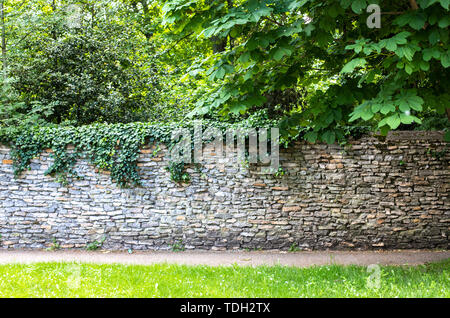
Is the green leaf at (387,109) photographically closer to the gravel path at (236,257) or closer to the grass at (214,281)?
the grass at (214,281)

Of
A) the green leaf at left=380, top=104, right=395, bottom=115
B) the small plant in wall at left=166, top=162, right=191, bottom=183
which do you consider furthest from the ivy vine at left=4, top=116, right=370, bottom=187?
the green leaf at left=380, top=104, right=395, bottom=115

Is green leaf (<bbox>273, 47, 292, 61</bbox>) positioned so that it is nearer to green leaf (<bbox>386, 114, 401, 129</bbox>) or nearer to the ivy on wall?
green leaf (<bbox>386, 114, 401, 129</bbox>)

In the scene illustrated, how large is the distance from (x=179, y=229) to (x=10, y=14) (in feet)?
27.3

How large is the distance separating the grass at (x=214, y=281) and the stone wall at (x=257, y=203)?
1865 mm

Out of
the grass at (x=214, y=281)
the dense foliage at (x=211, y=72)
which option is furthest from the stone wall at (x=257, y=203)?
the grass at (x=214, y=281)

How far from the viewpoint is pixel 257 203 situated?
905cm

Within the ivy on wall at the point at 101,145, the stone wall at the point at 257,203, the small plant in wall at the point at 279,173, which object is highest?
the ivy on wall at the point at 101,145

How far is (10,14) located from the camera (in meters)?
12.0

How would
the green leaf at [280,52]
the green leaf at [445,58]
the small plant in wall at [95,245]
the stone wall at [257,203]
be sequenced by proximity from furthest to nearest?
1. the small plant in wall at [95,245]
2. the stone wall at [257,203]
3. the green leaf at [280,52]
4. the green leaf at [445,58]

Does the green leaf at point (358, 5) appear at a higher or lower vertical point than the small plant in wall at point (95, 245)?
higher

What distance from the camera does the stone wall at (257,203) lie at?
8.80 m

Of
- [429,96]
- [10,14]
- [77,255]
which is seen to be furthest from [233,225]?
[10,14]
